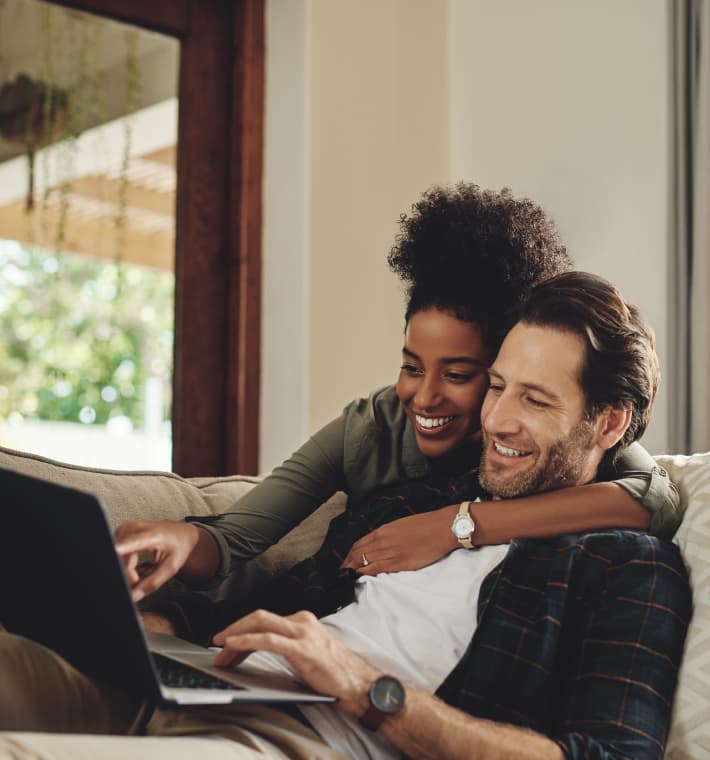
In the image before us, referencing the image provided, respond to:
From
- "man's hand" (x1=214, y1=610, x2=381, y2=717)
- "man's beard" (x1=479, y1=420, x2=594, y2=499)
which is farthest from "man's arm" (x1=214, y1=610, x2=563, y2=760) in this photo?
"man's beard" (x1=479, y1=420, x2=594, y2=499)

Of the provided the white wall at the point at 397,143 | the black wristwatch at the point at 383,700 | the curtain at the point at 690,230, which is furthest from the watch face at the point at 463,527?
the white wall at the point at 397,143

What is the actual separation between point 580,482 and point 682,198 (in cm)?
124

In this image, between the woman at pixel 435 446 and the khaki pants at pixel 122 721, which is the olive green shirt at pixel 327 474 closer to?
the woman at pixel 435 446

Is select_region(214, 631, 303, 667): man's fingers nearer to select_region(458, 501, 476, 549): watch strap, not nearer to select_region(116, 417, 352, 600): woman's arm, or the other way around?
select_region(116, 417, 352, 600): woman's arm

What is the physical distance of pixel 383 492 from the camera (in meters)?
1.64

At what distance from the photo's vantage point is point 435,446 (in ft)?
5.26

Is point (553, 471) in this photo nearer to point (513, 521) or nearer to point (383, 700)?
point (513, 521)

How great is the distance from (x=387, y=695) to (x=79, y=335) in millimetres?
2025

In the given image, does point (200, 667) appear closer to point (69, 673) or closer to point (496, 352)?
point (69, 673)

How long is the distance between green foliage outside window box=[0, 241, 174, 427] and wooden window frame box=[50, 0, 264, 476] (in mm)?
92

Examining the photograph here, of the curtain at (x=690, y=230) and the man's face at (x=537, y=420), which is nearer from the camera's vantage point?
the man's face at (x=537, y=420)

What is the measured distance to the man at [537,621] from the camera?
3.69ft

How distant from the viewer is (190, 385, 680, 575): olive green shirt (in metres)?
1.58

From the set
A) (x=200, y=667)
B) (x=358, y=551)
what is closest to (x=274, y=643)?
(x=200, y=667)
